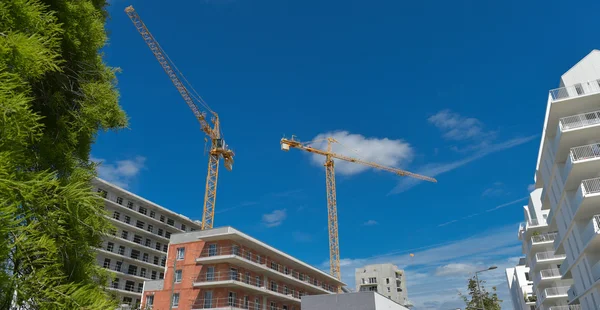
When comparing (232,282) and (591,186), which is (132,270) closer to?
(232,282)

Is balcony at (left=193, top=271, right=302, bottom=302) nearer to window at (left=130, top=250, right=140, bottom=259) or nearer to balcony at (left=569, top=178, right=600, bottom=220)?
window at (left=130, top=250, right=140, bottom=259)

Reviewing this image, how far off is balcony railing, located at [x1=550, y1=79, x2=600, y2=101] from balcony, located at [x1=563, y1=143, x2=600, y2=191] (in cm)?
431

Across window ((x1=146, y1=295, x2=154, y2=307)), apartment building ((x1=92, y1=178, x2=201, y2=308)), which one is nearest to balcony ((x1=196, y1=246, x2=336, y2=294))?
window ((x1=146, y1=295, x2=154, y2=307))

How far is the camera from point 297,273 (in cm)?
6259

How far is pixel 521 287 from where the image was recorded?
7244 centimetres

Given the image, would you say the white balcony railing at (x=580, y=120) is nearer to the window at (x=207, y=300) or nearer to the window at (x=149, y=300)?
the window at (x=207, y=300)

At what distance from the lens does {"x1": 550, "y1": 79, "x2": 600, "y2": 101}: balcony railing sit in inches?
1182

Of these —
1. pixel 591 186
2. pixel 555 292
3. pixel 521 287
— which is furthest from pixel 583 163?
pixel 521 287

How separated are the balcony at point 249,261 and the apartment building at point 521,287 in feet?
127

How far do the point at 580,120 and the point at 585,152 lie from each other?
255cm

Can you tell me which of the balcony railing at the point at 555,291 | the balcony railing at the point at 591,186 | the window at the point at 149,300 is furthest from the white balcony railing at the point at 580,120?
the window at the point at 149,300

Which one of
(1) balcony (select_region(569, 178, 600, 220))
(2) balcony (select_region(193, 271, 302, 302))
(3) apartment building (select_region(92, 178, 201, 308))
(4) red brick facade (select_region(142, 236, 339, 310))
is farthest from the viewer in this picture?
(3) apartment building (select_region(92, 178, 201, 308))

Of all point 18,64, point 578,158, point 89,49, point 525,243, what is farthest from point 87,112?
point 525,243

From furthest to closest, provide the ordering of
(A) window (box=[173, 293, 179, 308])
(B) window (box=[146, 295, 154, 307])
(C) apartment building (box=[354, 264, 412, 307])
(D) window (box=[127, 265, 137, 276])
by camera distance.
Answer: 1. (C) apartment building (box=[354, 264, 412, 307])
2. (D) window (box=[127, 265, 137, 276])
3. (B) window (box=[146, 295, 154, 307])
4. (A) window (box=[173, 293, 179, 308])
